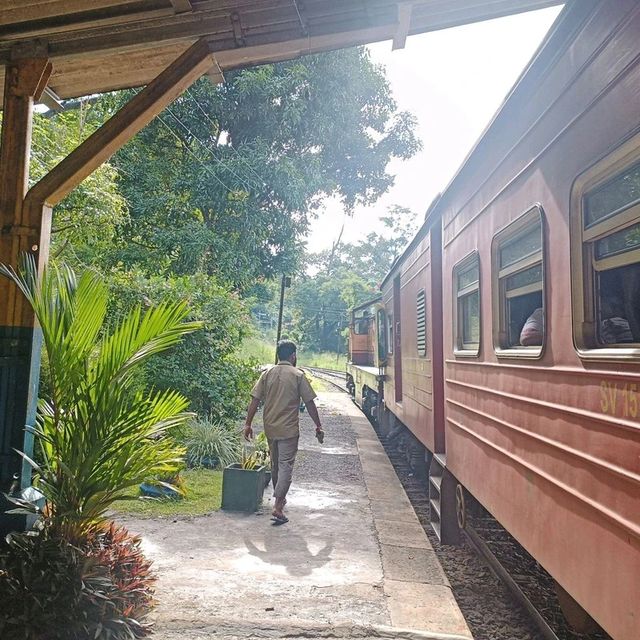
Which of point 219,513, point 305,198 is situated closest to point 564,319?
point 219,513

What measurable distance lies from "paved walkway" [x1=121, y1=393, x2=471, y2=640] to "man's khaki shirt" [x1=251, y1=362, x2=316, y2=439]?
0.85 m

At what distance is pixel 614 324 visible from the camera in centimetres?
225

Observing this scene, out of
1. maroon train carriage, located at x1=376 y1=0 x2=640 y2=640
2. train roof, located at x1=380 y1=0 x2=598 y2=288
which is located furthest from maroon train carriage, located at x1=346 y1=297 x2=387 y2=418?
maroon train carriage, located at x1=376 y1=0 x2=640 y2=640

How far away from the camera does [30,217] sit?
11.2 ft

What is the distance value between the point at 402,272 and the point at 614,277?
6153 millimetres

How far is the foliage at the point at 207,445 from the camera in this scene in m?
7.56

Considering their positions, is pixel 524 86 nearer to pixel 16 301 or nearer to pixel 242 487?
pixel 16 301

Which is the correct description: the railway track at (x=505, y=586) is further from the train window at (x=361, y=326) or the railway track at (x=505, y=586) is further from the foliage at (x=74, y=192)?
the train window at (x=361, y=326)

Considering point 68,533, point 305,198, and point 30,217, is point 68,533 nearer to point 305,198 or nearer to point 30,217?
point 30,217

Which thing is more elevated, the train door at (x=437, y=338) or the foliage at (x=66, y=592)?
the train door at (x=437, y=338)

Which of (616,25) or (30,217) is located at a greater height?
(616,25)

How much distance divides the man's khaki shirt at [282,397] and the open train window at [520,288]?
2183 millimetres

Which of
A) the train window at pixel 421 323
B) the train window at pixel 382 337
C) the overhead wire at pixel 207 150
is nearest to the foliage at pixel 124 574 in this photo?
the train window at pixel 421 323

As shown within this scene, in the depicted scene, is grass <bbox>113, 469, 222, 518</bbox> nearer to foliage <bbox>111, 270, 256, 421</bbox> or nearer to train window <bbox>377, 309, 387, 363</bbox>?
foliage <bbox>111, 270, 256, 421</bbox>
